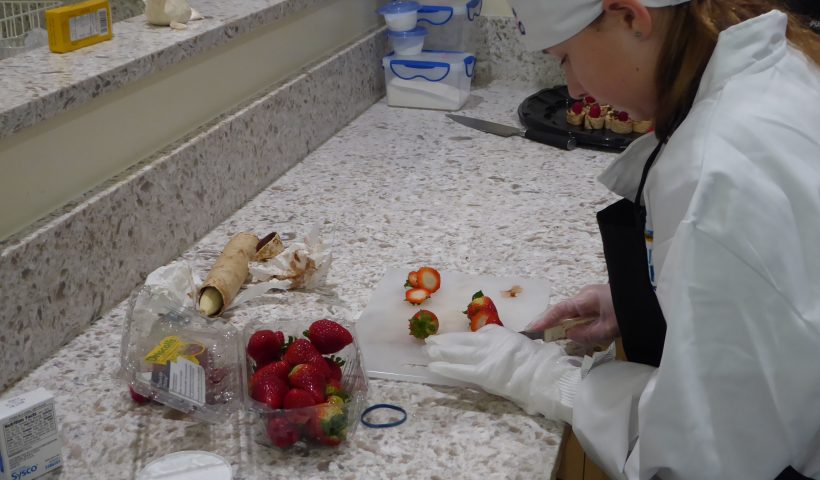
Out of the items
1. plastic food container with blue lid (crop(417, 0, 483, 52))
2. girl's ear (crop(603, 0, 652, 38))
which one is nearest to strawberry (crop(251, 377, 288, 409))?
girl's ear (crop(603, 0, 652, 38))

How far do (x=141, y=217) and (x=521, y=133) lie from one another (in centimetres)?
86

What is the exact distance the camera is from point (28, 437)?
0.82m

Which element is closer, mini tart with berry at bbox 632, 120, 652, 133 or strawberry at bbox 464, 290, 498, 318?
strawberry at bbox 464, 290, 498, 318

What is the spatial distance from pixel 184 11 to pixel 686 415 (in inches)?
36.5

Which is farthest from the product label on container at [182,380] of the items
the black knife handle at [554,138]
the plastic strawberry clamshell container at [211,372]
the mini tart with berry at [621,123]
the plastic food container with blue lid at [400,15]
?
the plastic food container with blue lid at [400,15]

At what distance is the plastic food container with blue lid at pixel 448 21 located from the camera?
2039 millimetres

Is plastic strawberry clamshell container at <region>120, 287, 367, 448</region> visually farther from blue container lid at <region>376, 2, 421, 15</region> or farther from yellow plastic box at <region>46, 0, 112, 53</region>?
blue container lid at <region>376, 2, 421, 15</region>

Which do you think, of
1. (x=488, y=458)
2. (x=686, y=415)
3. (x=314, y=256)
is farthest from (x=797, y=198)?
(x=314, y=256)

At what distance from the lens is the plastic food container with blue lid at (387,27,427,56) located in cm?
197

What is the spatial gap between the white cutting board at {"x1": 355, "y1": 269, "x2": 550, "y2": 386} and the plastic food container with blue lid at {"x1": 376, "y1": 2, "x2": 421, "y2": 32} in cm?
86

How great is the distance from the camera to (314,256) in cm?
121

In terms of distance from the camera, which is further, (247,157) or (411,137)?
(411,137)

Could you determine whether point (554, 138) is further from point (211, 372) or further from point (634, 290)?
point (211, 372)

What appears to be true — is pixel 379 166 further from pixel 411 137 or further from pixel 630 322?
pixel 630 322
